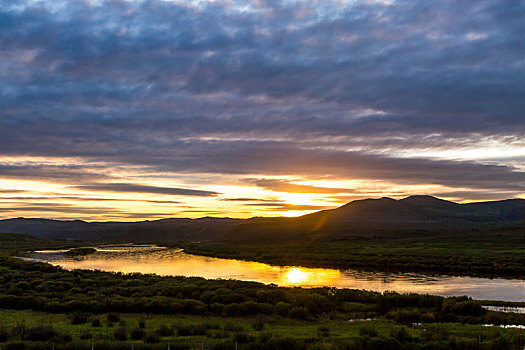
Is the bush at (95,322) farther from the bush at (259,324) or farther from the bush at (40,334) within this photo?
the bush at (259,324)

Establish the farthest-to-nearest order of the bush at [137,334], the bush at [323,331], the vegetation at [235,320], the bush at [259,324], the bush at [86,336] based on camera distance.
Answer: the bush at [259,324]
the bush at [323,331]
the bush at [137,334]
the bush at [86,336]
the vegetation at [235,320]

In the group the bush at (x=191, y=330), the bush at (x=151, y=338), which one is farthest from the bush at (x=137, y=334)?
the bush at (x=191, y=330)

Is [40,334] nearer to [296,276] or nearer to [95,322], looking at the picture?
[95,322]

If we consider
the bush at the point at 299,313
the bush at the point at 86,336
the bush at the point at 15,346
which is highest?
the bush at the point at 15,346

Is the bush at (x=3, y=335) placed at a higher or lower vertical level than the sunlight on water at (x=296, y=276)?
higher

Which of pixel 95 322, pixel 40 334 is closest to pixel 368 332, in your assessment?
pixel 95 322

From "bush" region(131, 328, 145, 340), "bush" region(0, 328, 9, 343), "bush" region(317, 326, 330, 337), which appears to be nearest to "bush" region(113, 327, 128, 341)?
"bush" region(131, 328, 145, 340)

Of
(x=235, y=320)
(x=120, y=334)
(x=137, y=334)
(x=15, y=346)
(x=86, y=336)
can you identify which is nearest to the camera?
(x=15, y=346)

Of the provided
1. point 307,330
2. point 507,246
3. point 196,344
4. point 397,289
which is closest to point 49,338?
point 196,344

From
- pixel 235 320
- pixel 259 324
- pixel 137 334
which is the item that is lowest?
pixel 235 320

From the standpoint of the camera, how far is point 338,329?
21.5m

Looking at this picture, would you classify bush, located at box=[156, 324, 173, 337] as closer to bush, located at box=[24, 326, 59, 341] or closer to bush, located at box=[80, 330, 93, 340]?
bush, located at box=[80, 330, 93, 340]

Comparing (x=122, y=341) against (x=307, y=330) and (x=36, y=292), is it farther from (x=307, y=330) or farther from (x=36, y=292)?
(x=36, y=292)

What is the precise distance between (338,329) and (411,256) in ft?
175
